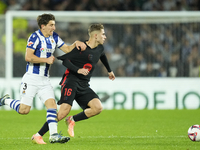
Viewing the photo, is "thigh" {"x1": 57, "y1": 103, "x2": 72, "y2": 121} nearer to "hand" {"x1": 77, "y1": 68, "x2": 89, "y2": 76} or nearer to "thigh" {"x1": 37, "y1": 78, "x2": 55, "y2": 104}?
"thigh" {"x1": 37, "y1": 78, "x2": 55, "y2": 104}

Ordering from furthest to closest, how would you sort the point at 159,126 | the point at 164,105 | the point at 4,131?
the point at 164,105 → the point at 159,126 → the point at 4,131

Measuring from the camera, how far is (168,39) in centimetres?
1359

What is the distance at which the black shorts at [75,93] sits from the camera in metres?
6.68

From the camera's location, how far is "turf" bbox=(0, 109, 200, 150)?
6.00 metres

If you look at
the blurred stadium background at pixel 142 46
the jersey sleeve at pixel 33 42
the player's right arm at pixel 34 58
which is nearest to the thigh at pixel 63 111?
the player's right arm at pixel 34 58

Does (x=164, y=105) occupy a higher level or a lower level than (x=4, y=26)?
lower

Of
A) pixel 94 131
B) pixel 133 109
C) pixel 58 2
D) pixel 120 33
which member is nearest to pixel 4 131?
pixel 94 131

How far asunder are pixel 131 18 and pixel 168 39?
4.47ft

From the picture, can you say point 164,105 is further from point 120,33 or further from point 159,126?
point 159,126

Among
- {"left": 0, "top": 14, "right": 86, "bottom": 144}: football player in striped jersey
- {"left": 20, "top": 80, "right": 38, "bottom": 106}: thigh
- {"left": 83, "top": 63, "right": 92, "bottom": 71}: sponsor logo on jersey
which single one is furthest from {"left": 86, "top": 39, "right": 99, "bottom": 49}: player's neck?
{"left": 20, "top": 80, "right": 38, "bottom": 106}: thigh

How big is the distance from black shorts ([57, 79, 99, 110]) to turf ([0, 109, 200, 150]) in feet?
2.01

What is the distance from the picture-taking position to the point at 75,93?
22.4ft

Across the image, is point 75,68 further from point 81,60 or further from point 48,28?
point 48,28

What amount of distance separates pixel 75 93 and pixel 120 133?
4.50ft
